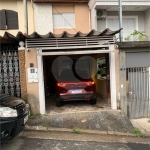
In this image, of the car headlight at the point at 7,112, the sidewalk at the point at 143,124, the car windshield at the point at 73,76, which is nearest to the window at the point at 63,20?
the car windshield at the point at 73,76

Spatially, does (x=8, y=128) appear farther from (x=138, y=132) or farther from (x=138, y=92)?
(x=138, y=92)

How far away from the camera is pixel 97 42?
20.4 feet

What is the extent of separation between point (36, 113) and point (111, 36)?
391 centimetres

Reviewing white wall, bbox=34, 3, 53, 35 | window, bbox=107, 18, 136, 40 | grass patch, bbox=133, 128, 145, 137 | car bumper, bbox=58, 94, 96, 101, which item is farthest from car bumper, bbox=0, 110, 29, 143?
window, bbox=107, 18, 136, 40

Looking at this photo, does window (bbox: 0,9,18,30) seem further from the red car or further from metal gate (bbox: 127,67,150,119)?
metal gate (bbox: 127,67,150,119)

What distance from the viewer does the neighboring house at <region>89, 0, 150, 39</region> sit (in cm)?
942

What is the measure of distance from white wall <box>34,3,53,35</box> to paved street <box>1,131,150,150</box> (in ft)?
22.1

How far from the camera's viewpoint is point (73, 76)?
7254 mm

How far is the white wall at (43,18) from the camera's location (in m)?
10.1

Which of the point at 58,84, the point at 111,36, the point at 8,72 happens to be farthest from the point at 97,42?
the point at 8,72

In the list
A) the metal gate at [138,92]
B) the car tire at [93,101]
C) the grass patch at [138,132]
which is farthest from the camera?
the car tire at [93,101]

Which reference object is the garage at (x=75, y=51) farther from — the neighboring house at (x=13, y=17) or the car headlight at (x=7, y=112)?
the neighboring house at (x=13, y=17)

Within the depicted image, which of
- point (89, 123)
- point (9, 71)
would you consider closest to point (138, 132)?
point (89, 123)

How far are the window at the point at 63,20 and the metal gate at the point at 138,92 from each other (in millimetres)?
5416
